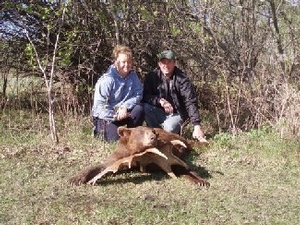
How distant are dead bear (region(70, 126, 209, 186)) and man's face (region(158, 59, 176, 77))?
1394 millimetres

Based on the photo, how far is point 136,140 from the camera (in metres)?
5.01

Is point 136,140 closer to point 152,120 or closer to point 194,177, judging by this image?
point 194,177

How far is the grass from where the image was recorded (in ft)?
13.2

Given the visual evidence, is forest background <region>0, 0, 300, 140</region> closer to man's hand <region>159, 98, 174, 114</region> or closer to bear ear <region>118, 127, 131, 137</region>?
man's hand <region>159, 98, 174, 114</region>

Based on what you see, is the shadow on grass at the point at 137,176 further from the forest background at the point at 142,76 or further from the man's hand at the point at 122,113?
the man's hand at the point at 122,113

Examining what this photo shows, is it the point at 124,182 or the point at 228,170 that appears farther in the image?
the point at 228,170

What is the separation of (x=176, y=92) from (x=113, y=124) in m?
0.95

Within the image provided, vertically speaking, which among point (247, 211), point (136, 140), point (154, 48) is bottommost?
point (247, 211)

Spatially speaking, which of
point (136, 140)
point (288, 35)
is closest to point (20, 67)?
point (136, 140)

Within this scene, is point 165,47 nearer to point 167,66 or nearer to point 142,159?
point 167,66

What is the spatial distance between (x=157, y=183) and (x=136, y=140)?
0.49m

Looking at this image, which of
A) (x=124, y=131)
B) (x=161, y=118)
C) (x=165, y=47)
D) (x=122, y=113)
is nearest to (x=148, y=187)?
(x=124, y=131)

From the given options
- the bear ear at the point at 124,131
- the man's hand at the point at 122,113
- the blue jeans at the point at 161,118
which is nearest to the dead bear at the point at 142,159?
the bear ear at the point at 124,131

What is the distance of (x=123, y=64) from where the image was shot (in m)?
6.20
